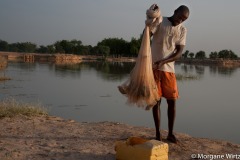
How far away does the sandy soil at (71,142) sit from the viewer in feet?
13.2

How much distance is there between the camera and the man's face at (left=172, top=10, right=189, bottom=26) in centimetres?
450

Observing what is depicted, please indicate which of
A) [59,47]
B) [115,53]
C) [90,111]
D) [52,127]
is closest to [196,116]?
[90,111]

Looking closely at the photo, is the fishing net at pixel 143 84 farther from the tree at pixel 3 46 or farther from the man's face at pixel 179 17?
the tree at pixel 3 46

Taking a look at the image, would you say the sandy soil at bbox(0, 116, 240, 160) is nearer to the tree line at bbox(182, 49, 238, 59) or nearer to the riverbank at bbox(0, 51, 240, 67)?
the riverbank at bbox(0, 51, 240, 67)

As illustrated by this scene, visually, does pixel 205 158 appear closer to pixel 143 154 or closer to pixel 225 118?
pixel 143 154

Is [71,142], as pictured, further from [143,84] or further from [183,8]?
[183,8]

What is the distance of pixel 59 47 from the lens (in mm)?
92250

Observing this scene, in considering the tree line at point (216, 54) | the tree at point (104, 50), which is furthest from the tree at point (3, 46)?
the tree line at point (216, 54)

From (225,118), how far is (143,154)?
9.04 meters

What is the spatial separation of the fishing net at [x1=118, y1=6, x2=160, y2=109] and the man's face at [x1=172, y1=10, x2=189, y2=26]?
513 millimetres

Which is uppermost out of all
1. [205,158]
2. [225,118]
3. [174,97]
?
[174,97]

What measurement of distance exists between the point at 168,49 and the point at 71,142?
1.71m

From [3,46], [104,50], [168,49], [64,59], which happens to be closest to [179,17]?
[168,49]

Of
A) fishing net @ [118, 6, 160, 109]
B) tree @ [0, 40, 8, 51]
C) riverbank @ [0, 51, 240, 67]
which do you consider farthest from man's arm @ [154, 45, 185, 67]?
tree @ [0, 40, 8, 51]
